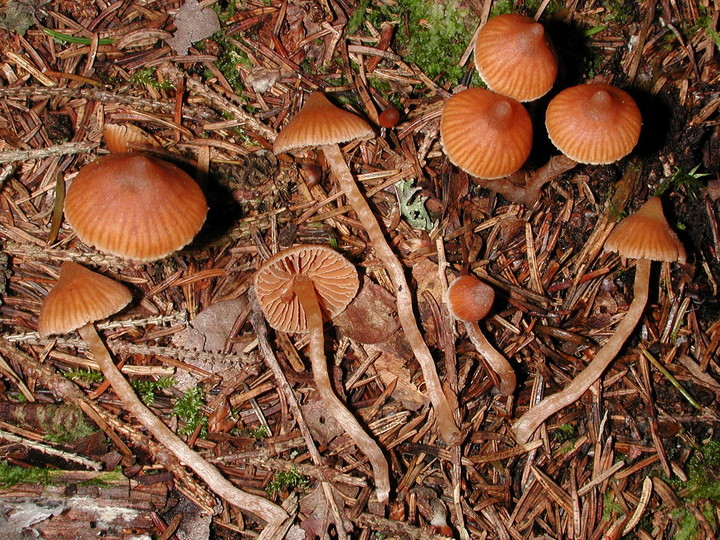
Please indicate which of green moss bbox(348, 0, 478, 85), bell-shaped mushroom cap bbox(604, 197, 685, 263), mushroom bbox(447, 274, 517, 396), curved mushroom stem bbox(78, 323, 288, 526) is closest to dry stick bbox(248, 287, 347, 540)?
curved mushroom stem bbox(78, 323, 288, 526)

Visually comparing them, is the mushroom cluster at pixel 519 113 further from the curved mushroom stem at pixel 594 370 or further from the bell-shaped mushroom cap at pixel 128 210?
the bell-shaped mushroom cap at pixel 128 210

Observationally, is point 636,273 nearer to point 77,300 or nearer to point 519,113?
point 519,113

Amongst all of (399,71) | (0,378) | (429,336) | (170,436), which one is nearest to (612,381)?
(429,336)

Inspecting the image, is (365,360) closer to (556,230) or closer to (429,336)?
(429,336)

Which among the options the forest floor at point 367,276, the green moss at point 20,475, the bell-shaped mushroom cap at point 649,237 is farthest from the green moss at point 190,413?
the bell-shaped mushroom cap at point 649,237

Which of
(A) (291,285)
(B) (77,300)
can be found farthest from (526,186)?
(B) (77,300)

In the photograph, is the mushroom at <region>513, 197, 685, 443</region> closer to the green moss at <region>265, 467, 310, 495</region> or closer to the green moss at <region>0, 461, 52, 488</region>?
the green moss at <region>265, 467, 310, 495</region>

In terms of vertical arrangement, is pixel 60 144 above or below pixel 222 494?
above
